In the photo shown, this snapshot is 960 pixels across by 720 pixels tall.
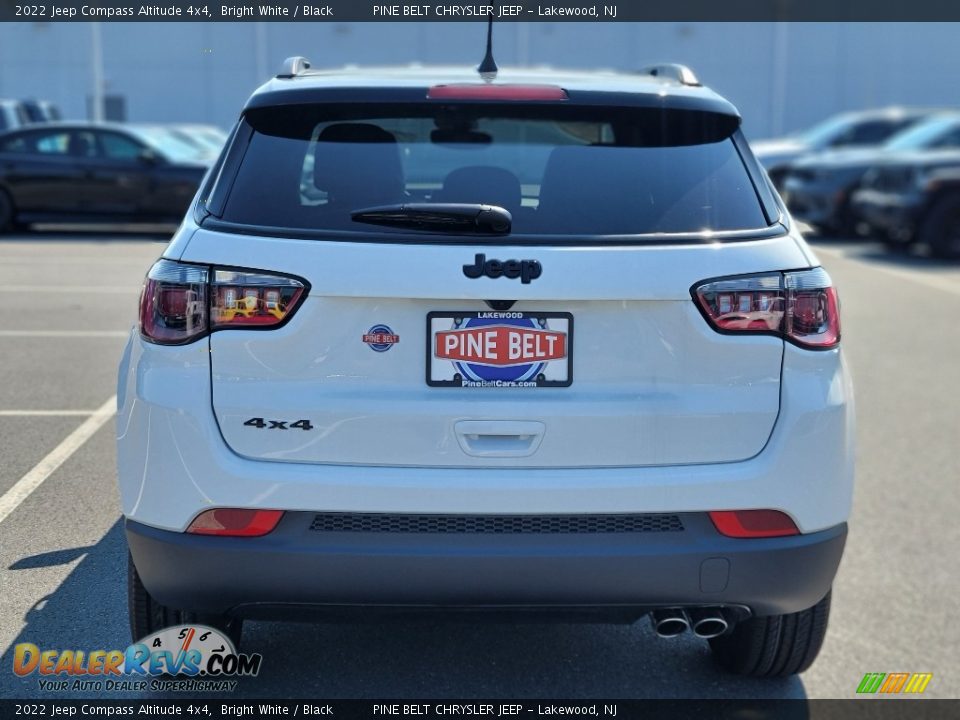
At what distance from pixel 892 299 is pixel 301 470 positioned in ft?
34.0

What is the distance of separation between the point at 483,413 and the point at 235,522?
0.65 m

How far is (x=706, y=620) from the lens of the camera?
295 centimetres

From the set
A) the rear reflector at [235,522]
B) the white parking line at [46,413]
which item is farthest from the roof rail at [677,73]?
the white parking line at [46,413]

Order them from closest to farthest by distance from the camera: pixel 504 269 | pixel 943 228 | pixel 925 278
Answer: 1. pixel 504 269
2. pixel 925 278
3. pixel 943 228

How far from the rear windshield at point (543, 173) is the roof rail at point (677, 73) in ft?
1.45

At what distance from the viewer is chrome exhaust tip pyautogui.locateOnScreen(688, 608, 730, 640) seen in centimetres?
295

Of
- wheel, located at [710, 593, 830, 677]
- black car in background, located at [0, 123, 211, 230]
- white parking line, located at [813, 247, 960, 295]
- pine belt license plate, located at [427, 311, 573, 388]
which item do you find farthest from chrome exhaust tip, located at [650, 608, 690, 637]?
black car in background, located at [0, 123, 211, 230]

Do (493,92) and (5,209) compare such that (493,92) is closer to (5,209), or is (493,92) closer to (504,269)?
(504,269)

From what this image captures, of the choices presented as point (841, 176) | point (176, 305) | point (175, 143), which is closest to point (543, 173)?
point (176, 305)

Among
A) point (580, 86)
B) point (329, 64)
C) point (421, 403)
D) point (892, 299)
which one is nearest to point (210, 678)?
point (421, 403)

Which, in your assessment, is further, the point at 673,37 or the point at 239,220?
the point at 673,37

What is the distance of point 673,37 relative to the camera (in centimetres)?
3919

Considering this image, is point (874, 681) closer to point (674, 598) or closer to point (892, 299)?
point (674, 598)

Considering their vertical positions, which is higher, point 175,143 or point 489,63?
point 489,63
